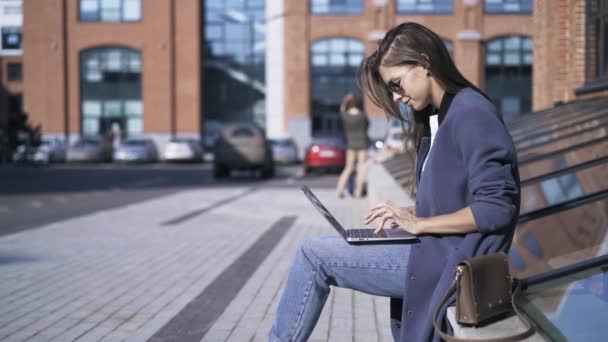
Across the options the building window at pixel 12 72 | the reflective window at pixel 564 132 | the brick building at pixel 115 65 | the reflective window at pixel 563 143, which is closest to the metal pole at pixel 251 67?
the brick building at pixel 115 65

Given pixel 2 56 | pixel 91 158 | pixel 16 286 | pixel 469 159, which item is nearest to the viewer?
pixel 469 159

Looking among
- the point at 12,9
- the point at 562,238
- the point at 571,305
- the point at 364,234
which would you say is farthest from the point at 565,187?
the point at 12,9

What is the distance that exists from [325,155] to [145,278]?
65.3 feet

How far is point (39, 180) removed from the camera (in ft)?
78.5

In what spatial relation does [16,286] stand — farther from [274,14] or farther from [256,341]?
[274,14]

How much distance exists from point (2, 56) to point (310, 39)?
103ft

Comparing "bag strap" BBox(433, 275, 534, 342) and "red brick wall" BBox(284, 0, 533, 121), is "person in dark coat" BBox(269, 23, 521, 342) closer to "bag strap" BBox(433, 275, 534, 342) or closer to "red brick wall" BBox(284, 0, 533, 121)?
"bag strap" BBox(433, 275, 534, 342)

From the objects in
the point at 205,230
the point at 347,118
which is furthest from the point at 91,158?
the point at 205,230

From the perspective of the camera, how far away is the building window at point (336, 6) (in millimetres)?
44781

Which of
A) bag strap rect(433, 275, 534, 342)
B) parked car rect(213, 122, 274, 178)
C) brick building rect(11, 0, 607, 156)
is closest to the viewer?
bag strap rect(433, 275, 534, 342)

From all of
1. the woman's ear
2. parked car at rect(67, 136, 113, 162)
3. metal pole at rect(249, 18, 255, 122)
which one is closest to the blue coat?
the woman's ear

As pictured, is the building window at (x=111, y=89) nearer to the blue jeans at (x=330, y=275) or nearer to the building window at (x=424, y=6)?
the building window at (x=424, y=6)

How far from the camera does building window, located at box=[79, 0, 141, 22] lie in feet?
153

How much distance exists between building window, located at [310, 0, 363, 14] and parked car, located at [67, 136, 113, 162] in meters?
14.6
